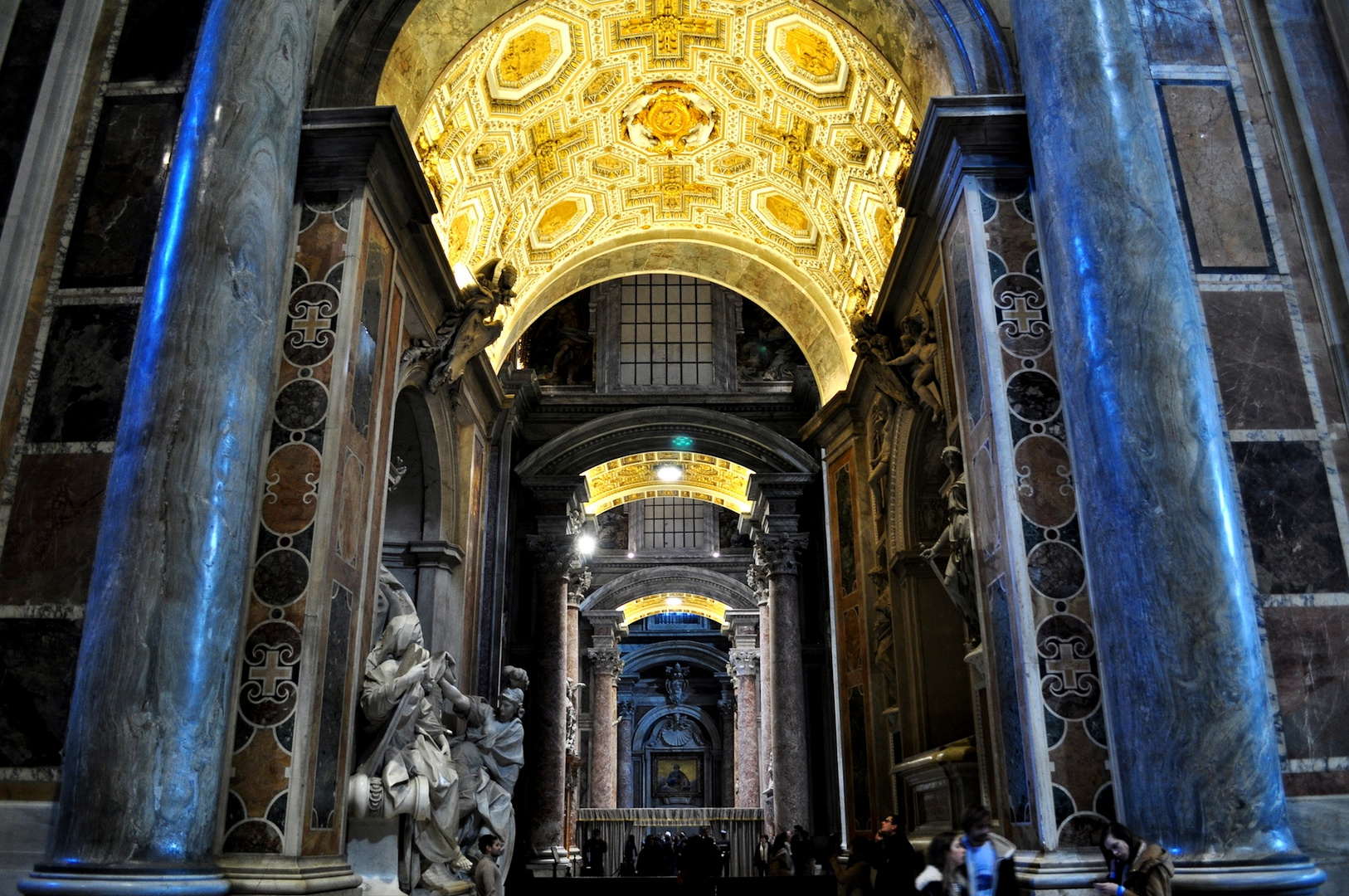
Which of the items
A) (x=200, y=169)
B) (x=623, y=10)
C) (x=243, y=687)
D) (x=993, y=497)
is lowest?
(x=243, y=687)

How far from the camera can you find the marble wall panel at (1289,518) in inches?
233

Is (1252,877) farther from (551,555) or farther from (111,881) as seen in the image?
(551,555)

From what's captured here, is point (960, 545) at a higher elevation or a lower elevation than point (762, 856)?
higher

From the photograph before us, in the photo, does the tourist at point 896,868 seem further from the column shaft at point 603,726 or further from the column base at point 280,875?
the column shaft at point 603,726

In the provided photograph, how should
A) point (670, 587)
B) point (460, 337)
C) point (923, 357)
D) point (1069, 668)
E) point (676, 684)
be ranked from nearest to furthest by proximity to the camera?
point (1069, 668) → point (923, 357) → point (460, 337) → point (670, 587) → point (676, 684)

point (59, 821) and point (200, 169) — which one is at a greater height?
point (200, 169)

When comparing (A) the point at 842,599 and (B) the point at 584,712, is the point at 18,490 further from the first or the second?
(B) the point at 584,712

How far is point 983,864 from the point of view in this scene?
4547mm

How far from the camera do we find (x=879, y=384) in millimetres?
11031

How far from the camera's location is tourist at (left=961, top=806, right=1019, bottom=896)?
4.52m

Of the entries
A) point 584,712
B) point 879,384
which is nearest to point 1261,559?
point 879,384

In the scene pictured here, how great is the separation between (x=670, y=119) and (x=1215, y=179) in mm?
6992

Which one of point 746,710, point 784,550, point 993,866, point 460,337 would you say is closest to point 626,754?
point 746,710

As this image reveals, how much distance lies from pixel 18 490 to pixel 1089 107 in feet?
22.6
